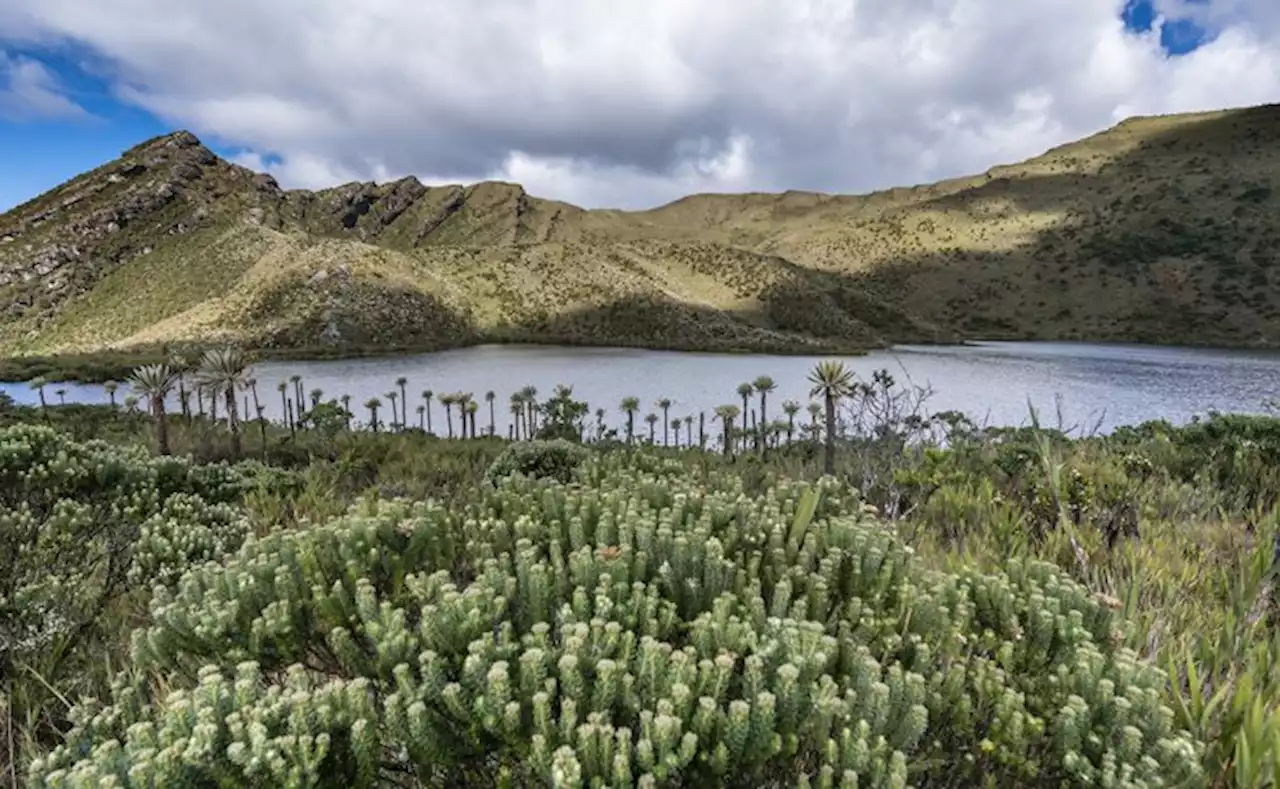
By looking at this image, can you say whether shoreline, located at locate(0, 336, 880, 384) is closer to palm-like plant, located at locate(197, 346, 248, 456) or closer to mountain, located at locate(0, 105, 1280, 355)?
mountain, located at locate(0, 105, 1280, 355)

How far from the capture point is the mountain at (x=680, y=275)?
331ft

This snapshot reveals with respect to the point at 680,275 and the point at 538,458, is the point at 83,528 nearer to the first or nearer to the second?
the point at 538,458

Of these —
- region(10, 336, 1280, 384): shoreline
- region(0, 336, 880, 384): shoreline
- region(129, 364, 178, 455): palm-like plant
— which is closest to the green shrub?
region(129, 364, 178, 455): palm-like plant

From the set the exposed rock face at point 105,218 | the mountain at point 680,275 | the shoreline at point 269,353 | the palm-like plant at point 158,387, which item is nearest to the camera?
the palm-like plant at point 158,387

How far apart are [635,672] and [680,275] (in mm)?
129342

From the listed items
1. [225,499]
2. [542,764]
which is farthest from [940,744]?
[225,499]

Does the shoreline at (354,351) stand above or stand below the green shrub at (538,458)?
above

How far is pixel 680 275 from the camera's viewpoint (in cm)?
12975

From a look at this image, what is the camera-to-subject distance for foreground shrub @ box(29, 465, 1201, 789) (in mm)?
2189

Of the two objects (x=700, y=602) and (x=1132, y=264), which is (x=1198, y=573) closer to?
(x=700, y=602)

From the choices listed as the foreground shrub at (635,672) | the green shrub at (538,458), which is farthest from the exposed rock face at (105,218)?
the foreground shrub at (635,672)

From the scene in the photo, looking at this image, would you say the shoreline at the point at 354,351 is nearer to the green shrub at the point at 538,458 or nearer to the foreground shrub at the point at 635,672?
the green shrub at the point at 538,458

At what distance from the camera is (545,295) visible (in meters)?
113

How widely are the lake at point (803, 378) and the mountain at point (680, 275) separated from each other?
38.4ft
